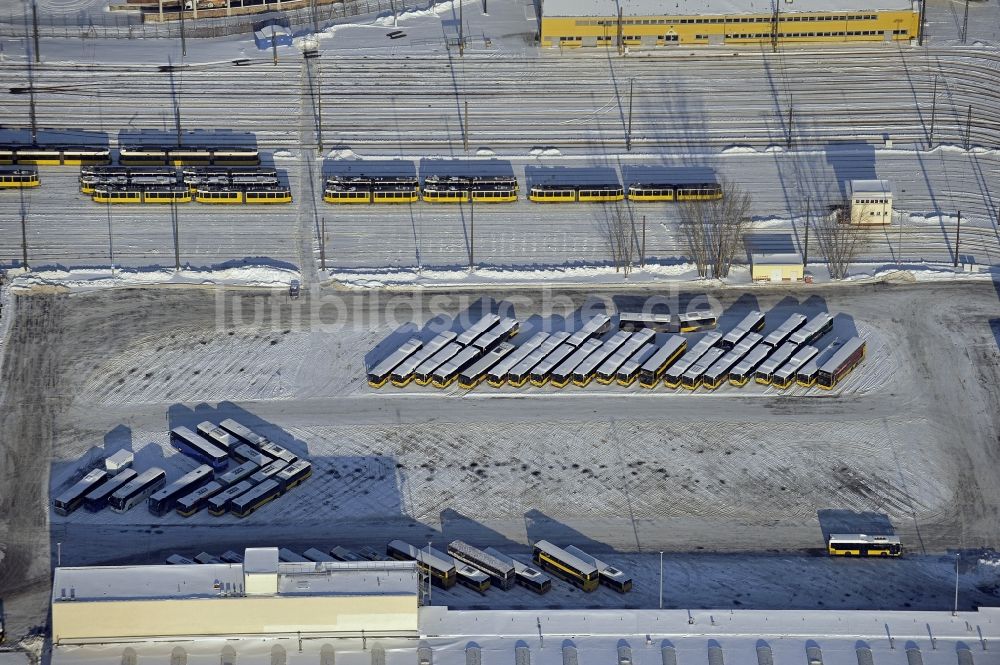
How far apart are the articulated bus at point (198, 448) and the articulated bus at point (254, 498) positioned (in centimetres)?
465

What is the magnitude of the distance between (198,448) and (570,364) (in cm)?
2731

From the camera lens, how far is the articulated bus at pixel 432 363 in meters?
185

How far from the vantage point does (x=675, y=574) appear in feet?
543

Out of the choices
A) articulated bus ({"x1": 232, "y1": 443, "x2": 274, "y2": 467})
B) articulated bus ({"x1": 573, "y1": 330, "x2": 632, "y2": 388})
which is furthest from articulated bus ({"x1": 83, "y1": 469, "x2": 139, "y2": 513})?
articulated bus ({"x1": 573, "y1": 330, "x2": 632, "y2": 388})

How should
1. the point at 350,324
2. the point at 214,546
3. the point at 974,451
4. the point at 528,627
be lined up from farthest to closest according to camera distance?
the point at 350,324 → the point at 974,451 → the point at 214,546 → the point at 528,627

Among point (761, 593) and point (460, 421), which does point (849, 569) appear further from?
point (460, 421)

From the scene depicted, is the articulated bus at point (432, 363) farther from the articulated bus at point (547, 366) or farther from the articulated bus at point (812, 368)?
the articulated bus at point (812, 368)

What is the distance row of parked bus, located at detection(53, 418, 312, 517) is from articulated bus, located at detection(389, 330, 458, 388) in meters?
11.5

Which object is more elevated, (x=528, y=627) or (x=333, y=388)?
(x=333, y=388)

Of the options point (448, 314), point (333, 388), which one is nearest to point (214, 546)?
point (333, 388)

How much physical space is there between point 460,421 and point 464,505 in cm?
1027

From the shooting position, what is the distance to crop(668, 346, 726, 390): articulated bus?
185125mm

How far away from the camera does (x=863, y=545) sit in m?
167

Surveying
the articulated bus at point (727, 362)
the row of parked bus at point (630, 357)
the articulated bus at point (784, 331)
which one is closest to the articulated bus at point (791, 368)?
the row of parked bus at point (630, 357)
